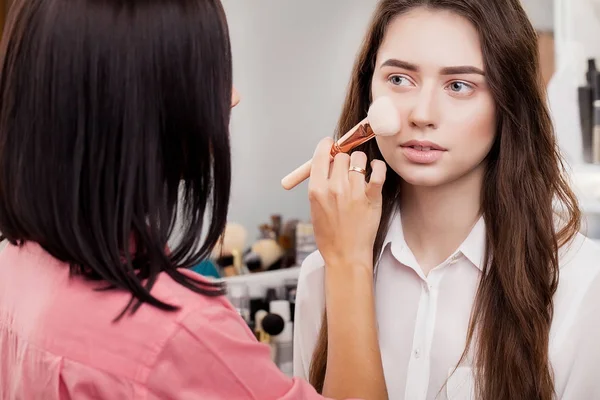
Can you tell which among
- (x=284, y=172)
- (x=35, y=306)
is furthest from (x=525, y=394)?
(x=284, y=172)

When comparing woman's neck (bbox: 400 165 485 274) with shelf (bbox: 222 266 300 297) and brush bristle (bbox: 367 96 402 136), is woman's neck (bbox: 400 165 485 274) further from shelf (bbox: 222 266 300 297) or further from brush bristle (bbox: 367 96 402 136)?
shelf (bbox: 222 266 300 297)

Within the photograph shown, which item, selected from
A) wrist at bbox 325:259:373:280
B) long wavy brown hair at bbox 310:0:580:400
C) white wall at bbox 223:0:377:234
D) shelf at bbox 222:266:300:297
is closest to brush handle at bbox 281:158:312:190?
wrist at bbox 325:259:373:280

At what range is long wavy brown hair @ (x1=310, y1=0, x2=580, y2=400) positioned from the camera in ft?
3.04

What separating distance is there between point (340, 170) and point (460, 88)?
0.18 metres

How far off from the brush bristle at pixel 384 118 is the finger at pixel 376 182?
4cm

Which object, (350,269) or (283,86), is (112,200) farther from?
(283,86)

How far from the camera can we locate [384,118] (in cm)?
92

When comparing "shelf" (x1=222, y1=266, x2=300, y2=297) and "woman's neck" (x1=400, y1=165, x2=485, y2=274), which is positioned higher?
"woman's neck" (x1=400, y1=165, x2=485, y2=274)

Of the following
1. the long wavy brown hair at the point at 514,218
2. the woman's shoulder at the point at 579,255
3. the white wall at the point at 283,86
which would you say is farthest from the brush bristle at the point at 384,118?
the white wall at the point at 283,86

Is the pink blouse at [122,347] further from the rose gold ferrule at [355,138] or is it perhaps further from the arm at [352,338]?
the rose gold ferrule at [355,138]

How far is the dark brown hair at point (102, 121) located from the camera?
630mm

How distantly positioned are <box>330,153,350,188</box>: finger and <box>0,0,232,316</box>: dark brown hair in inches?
11.0

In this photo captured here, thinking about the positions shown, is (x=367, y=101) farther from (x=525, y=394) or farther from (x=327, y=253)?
(x=525, y=394)

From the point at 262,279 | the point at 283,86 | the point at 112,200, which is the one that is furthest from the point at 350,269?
the point at 283,86
